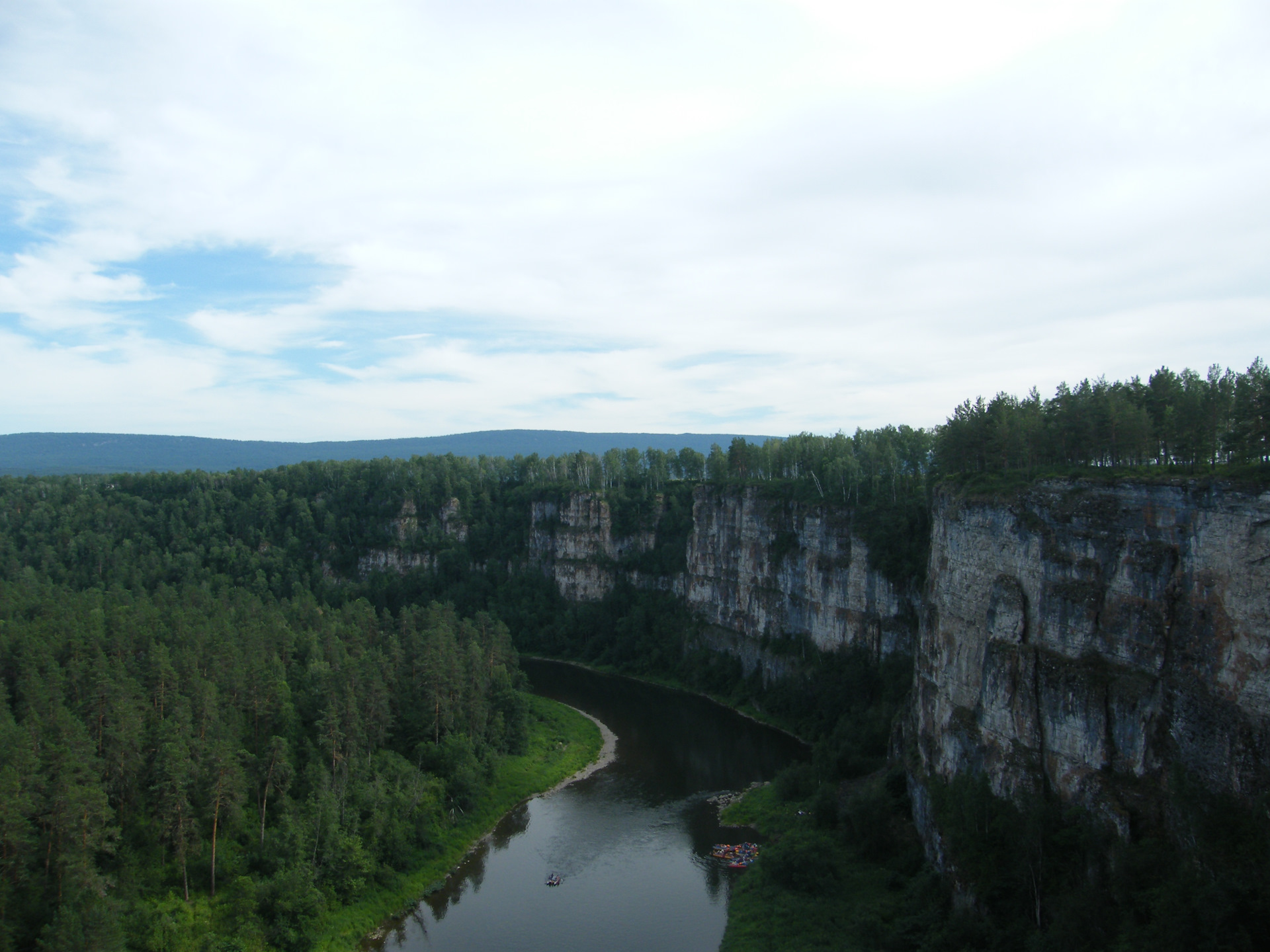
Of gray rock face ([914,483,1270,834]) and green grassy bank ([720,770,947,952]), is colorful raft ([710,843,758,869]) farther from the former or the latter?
gray rock face ([914,483,1270,834])

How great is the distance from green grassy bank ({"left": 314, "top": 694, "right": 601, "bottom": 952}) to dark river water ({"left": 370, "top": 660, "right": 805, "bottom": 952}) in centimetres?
94

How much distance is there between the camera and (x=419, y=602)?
10556 cm

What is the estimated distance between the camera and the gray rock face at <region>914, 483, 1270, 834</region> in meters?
26.0

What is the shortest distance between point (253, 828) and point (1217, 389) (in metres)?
47.9

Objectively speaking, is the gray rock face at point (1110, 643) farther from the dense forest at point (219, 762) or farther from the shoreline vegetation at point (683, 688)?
the dense forest at point (219, 762)

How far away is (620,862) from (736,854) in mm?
6208

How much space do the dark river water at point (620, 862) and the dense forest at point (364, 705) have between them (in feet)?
12.1

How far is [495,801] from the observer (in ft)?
166

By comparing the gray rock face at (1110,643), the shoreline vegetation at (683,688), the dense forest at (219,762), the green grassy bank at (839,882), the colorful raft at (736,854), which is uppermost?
the gray rock face at (1110,643)

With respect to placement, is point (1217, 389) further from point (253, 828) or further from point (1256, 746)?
point (253, 828)

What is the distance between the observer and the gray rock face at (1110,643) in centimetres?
2603

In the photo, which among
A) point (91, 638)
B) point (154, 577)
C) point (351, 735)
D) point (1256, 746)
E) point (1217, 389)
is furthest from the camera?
point (154, 577)

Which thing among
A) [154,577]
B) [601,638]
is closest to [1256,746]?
[601,638]

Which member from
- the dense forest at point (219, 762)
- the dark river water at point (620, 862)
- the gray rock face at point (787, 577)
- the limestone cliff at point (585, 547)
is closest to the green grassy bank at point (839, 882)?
the dark river water at point (620, 862)
